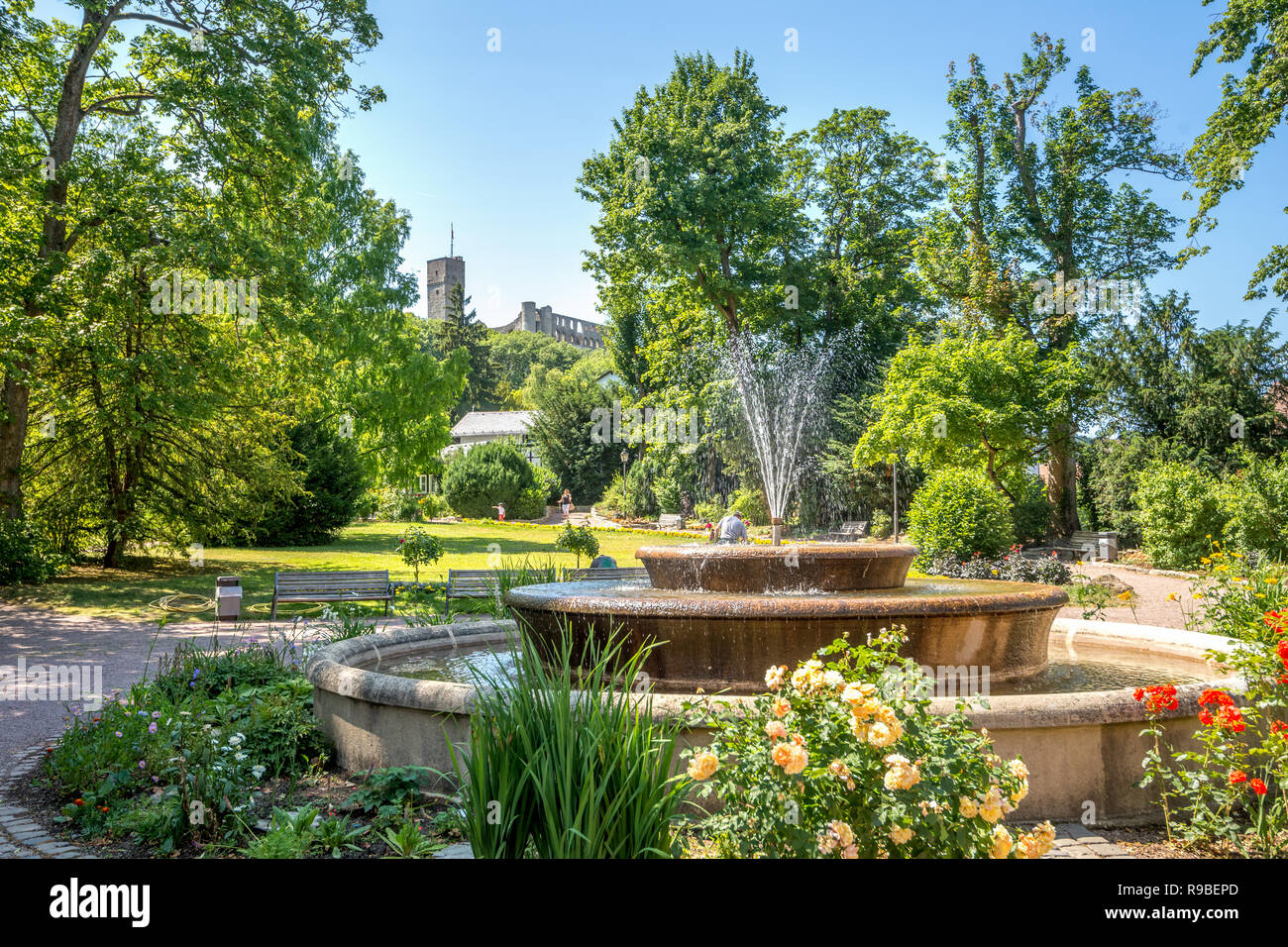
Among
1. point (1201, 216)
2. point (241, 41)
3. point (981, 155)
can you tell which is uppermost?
point (981, 155)

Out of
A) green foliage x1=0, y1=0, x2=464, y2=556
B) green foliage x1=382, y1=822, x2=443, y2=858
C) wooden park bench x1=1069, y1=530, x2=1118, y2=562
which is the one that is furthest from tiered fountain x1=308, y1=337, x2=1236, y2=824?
wooden park bench x1=1069, y1=530, x2=1118, y2=562

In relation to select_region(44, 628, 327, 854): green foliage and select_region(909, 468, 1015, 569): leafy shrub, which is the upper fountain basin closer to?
select_region(44, 628, 327, 854): green foliage

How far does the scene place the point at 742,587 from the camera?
6.89m

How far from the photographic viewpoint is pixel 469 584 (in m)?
12.8

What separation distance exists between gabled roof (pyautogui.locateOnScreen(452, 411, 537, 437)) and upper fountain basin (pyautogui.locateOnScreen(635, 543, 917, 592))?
2360 inches

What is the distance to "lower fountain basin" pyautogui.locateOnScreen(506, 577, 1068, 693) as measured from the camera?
550cm

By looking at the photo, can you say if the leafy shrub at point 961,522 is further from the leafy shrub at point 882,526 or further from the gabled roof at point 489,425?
the gabled roof at point 489,425

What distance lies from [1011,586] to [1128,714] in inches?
104

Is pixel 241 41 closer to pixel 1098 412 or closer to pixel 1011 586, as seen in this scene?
pixel 1011 586

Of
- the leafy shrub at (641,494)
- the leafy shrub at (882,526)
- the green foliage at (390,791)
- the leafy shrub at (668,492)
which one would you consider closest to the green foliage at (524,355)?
the leafy shrub at (641,494)

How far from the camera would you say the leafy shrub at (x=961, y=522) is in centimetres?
1620

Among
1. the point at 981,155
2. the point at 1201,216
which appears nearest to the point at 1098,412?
the point at 1201,216

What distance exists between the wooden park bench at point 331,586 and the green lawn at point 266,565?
857 mm

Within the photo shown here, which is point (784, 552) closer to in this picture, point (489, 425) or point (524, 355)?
point (489, 425)
